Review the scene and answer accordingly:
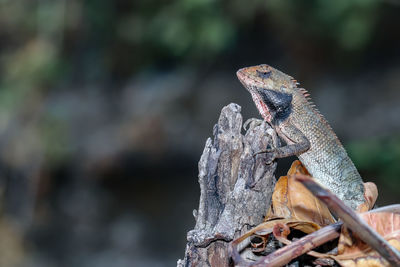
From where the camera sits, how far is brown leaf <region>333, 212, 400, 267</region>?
0.85 meters

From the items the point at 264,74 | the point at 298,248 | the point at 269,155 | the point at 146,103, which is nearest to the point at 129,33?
the point at 146,103

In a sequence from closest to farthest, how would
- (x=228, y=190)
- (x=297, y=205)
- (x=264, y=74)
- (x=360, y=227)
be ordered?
(x=360, y=227) < (x=297, y=205) < (x=228, y=190) < (x=264, y=74)

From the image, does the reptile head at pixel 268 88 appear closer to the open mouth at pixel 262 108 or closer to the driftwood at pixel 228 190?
the open mouth at pixel 262 108

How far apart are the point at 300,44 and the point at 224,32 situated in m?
1.12

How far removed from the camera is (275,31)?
6.14 meters

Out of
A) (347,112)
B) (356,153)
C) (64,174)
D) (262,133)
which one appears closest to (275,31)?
(347,112)

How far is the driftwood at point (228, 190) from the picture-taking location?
1.10 meters

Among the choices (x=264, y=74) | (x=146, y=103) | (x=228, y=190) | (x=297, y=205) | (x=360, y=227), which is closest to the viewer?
(x=360, y=227)

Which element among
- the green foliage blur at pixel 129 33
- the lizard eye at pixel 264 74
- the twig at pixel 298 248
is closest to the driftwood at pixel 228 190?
the twig at pixel 298 248

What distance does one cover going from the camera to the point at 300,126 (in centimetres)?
180

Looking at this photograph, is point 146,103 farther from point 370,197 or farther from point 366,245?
point 366,245

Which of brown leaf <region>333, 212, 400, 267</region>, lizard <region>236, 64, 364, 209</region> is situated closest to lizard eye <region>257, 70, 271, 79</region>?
lizard <region>236, 64, 364, 209</region>

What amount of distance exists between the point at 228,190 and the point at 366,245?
0.42m

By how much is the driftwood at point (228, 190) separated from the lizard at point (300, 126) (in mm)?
459
